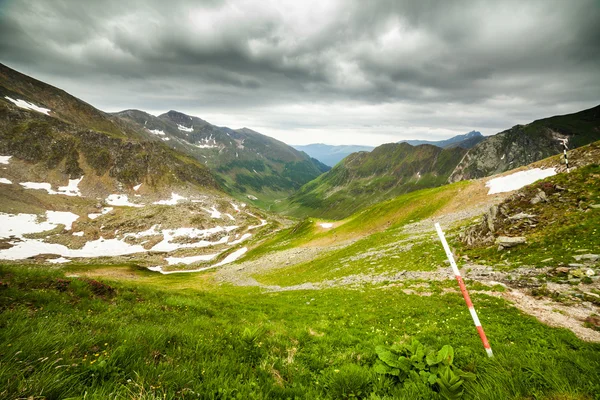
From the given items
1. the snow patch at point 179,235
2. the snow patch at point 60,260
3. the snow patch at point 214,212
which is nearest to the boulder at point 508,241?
the snow patch at point 60,260

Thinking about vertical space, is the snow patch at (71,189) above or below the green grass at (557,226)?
below

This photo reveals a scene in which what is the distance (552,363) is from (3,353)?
10530mm

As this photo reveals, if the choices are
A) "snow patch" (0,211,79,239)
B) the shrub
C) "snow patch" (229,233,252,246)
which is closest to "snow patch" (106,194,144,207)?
"snow patch" (0,211,79,239)

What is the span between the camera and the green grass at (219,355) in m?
4.20

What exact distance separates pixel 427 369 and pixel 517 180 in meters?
53.8

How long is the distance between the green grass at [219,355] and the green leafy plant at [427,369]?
0.27 meters

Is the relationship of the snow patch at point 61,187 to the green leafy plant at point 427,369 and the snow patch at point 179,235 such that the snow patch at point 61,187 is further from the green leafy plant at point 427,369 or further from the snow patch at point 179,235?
the green leafy plant at point 427,369

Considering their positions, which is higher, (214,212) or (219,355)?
(219,355)

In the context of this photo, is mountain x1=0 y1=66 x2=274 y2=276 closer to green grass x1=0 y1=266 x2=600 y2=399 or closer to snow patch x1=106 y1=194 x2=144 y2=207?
snow patch x1=106 y1=194 x2=144 y2=207

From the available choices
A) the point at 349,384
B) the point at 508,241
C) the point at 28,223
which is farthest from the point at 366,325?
the point at 28,223

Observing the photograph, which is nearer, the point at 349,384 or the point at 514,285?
the point at 349,384

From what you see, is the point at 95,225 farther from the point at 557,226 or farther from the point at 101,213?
the point at 557,226

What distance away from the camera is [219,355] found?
20.7 ft

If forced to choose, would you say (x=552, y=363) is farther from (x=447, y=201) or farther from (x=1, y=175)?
(x=1, y=175)
